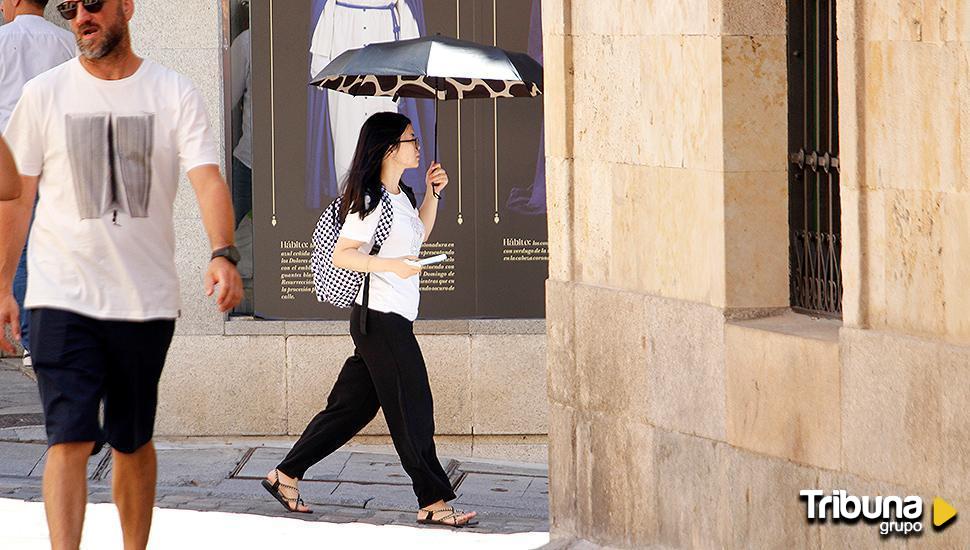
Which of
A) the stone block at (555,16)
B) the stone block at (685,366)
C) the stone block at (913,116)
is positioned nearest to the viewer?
the stone block at (913,116)

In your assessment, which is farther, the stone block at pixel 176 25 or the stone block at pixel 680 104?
the stone block at pixel 176 25

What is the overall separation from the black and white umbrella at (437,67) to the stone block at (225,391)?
184 cm

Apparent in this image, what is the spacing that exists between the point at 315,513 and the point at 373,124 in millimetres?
1817

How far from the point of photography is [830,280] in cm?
631

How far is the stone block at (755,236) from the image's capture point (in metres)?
6.27

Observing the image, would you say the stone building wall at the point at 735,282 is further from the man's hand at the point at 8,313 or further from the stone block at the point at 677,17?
the man's hand at the point at 8,313

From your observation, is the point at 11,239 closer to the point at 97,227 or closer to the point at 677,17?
the point at 97,227

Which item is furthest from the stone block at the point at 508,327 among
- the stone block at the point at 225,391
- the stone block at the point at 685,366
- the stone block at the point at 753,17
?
the stone block at the point at 753,17

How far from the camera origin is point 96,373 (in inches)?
228

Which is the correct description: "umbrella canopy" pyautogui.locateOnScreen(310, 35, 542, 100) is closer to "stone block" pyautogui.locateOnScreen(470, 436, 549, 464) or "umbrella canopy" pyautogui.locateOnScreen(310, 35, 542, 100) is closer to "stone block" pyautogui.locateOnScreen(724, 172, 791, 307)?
"stone block" pyautogui.locateOnScreen(470, 436, 549, 464)

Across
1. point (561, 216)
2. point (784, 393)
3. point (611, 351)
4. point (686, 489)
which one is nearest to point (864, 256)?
point (784, 393)

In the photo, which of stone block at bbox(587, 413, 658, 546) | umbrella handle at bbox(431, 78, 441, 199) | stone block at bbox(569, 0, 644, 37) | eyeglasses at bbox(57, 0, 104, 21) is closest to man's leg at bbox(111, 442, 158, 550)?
eyeglasses at bbox(57, 0, 104, 21)

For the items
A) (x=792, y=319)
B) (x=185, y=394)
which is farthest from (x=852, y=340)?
(x=185, y=394)

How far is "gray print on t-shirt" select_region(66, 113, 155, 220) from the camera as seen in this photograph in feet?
18.9
